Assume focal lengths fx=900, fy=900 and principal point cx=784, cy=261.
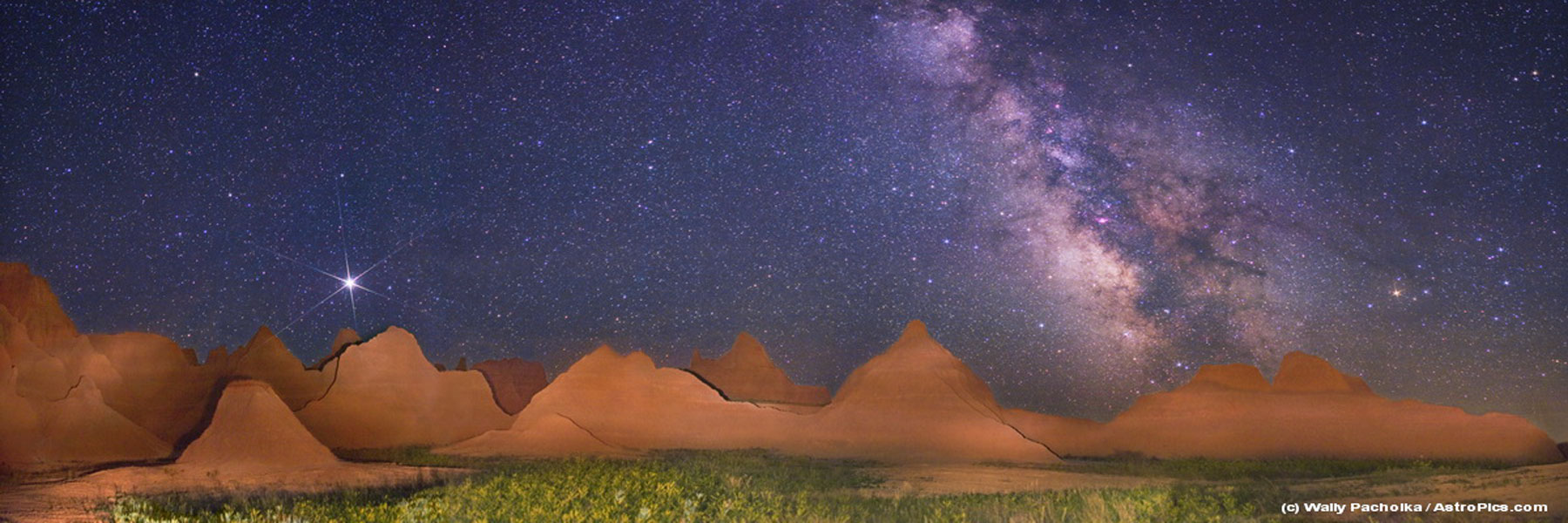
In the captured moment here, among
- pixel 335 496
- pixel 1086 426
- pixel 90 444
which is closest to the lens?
pixel 335 496

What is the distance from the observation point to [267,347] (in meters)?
107

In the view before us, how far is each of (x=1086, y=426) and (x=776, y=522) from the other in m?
114

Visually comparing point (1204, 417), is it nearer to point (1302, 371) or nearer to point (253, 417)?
point (1302, 371)

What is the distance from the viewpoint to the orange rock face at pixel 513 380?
16525 cm

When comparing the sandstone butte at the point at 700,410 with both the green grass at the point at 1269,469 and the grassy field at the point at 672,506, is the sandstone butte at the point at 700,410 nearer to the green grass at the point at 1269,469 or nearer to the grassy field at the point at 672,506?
the green grass at the point at 1269,469

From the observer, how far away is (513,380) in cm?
17375

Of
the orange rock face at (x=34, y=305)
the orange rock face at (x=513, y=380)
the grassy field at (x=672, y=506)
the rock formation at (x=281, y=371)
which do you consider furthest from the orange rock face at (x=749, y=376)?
the grassy field at (x=672, y=506)

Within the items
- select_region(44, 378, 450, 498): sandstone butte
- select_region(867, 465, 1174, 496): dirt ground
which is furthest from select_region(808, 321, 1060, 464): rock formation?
select_region(44, 378, 450, 498): sandstone butte

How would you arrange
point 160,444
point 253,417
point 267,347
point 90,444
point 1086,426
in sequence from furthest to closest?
point 1086,426, point 267,347, point 160,444, point 90,444, point 253,417

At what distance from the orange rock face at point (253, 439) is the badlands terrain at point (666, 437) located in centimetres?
15

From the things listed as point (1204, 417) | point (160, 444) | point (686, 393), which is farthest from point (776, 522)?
point (1204, 417)

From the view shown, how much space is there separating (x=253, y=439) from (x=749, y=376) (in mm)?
116511

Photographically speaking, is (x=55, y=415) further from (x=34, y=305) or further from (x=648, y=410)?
(x=648, y=410)

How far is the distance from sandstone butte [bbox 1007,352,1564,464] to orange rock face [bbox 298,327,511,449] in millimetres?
73768
